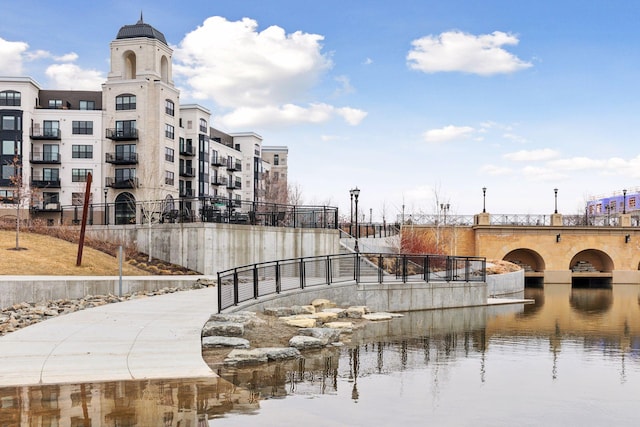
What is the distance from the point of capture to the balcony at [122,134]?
64.8 meters

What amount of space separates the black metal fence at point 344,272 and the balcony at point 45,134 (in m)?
47.0

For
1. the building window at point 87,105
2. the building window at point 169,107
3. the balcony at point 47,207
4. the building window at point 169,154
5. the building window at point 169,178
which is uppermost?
the building window at point 87,105

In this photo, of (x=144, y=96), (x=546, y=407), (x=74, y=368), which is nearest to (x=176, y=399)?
(x=74, y=368)

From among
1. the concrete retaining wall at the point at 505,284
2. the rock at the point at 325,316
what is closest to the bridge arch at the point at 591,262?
the concrete retaining wall at the point at 505,284

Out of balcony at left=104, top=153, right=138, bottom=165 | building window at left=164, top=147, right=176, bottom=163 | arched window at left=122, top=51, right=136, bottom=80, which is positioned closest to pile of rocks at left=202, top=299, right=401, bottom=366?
balcony at left=104, top=153, right=138, bottom=165

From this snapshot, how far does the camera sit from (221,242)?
27.3 meters

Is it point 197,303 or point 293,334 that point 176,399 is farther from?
point 197,303

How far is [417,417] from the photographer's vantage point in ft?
29.5

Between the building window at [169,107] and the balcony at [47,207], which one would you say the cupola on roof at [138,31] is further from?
the balcony at [47,207]

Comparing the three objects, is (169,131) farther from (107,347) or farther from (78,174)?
(107,347)

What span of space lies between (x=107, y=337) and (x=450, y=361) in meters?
7.49

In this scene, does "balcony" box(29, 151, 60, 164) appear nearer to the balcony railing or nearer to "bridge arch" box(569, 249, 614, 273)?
the balcony railing

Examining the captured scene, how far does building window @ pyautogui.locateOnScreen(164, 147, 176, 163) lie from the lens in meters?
67.8

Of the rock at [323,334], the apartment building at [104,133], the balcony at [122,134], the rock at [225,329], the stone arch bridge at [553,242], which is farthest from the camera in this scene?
the balcony at [122,134]
